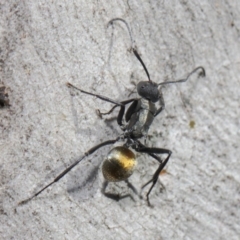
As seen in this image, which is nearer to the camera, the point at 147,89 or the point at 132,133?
the point at 147,89

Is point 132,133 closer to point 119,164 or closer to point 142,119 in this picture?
point 142,119

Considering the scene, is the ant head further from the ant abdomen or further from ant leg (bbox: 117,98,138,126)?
the ant abdomen

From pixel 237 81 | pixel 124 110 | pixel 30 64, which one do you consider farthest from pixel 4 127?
pixel 237 81

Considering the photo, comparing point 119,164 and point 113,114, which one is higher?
point 113,114

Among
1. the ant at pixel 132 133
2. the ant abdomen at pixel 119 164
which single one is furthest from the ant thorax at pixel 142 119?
the ant abdomen at pixel 119 164

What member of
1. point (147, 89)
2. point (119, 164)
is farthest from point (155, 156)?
point (147, 89)

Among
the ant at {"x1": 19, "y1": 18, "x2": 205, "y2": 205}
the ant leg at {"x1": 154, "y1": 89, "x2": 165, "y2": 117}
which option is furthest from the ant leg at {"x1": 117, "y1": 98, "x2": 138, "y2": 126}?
the ant leg at {"x1": 154, "y1": 89, "x2": 165, "y2": 117}
